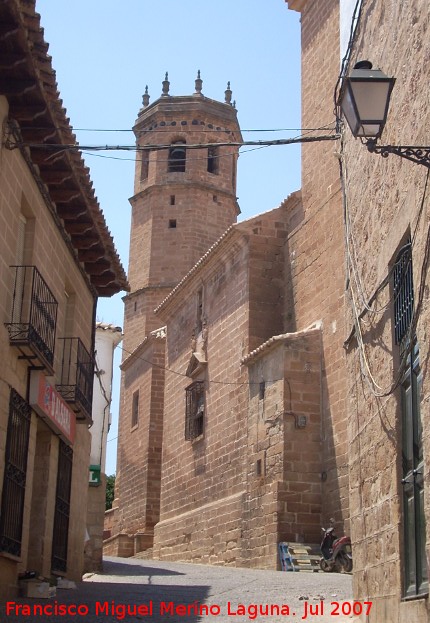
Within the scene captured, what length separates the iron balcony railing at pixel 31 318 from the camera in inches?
390

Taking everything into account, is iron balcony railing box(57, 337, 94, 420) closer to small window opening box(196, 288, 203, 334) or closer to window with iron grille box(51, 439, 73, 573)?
window with iron grille box(51, 439, 73, 573)

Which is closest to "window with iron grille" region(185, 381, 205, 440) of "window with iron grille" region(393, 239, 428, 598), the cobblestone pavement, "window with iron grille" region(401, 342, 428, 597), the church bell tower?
the church bell tower

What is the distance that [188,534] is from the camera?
2191cm

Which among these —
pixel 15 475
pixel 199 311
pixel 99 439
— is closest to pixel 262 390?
pixel 99 439

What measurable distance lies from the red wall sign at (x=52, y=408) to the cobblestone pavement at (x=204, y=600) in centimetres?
185

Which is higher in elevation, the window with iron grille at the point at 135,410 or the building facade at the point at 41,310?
the window with iron grille at the point at 135,410

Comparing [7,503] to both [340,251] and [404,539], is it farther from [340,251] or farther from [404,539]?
[340,251]

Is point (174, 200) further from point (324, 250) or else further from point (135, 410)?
point (324, 250)

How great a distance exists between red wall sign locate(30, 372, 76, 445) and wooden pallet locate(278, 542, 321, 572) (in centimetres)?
504

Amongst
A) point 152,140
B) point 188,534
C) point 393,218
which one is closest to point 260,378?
point 188,534

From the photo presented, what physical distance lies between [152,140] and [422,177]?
2849cm

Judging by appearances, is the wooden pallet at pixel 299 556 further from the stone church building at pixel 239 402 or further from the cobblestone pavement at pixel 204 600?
the cobblestone pavement at pixel 204 600

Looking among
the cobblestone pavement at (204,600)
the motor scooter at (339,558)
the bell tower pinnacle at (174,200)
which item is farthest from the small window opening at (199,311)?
the cobblestone pavement at (204,600)

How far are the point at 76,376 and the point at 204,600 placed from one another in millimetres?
3388
